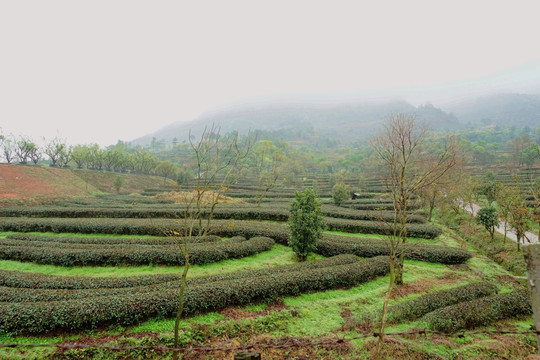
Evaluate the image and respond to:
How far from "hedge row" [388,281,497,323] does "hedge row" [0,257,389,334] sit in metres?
2.96

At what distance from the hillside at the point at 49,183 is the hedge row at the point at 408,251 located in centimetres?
3451

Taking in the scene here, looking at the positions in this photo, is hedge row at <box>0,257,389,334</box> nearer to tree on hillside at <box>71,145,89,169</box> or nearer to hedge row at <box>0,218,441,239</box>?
hedge row at <box>0,218,441,239</box>

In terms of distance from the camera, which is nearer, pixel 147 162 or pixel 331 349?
pixel 331 349

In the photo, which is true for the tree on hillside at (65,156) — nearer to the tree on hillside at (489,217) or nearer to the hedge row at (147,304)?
the hedge row at (147,304)

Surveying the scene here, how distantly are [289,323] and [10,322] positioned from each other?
8.34m

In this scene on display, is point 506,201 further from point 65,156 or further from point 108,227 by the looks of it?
point 65,156

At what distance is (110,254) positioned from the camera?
1280 cm

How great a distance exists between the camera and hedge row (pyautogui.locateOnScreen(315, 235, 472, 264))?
14.3m

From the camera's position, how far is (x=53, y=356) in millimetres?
6168

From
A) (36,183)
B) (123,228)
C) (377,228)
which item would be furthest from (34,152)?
Answer: (377,228)

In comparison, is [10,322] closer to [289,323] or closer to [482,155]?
[289,323]

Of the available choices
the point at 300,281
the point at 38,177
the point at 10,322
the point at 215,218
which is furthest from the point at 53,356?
the point at 38,177

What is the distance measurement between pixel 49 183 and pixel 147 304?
148 feet

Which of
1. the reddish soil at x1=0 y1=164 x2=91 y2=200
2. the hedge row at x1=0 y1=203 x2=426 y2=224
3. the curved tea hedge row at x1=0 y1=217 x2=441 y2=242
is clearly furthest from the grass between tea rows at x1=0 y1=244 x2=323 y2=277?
the reddish soil at x1=0 y1=164 x2=91 y2=200
